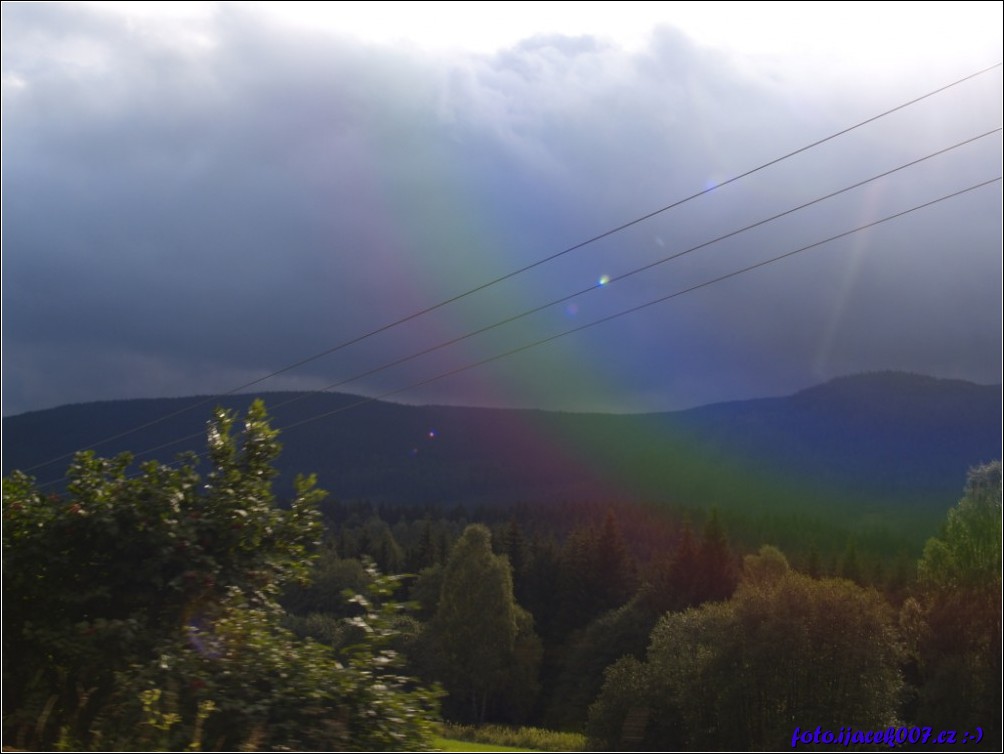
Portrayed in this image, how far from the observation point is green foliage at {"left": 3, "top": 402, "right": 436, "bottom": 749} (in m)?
6.03

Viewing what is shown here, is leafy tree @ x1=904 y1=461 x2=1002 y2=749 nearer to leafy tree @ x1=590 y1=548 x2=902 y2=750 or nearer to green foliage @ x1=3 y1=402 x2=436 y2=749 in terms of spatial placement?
leafy tree @ x1=590 y1=548 x2=902 y2=750

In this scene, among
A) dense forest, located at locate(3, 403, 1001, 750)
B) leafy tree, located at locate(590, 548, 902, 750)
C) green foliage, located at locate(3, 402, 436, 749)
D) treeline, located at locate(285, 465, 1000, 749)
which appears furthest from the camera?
treeline, located at locate(285, 465, 1000, 749)

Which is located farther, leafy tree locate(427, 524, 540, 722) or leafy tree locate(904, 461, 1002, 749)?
leafy tree locate(427, 524, 540, 722)

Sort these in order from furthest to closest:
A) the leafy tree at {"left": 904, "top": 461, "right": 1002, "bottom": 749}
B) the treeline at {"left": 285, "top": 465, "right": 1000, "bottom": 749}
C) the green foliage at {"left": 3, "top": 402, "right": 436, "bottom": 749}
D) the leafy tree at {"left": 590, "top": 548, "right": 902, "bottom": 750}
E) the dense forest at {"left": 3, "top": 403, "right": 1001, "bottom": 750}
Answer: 1. the leafy tree at {"left": 904, "top": 461, "right": 1002, "bottom": 749}
2. the treeline at {"left": 285, "top": 465, "right": 1000, "bottom": 749}
3. the leafy tree at {"left": 590, "top": 548, "right": 902, "bottom": 750}
4. the dense forest at {"left": 3, "top": 403, "right": 1001, "bottom": 750}
5. the green foliage at {"left": 3, "top": 402, "right": 436, "bottom": 749}

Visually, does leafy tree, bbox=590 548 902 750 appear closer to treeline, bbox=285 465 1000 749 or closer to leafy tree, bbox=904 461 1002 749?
treeline, bbox=285 465 1000 749

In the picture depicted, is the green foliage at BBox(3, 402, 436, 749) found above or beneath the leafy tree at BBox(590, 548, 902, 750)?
above

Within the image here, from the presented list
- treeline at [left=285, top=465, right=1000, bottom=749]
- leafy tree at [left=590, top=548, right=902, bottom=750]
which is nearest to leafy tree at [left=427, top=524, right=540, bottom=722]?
treeline at [left=285, top=465, right=1000, bottom=749]

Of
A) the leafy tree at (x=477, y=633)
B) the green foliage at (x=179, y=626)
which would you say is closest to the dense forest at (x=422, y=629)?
the green foliage at (x=179, y=626)

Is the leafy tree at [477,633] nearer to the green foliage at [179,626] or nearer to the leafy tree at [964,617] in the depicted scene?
the leafy tree at [964,617]

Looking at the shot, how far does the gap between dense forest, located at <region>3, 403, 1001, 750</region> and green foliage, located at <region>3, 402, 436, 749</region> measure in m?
0.02

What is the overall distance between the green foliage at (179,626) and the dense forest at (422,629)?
19 millimetres

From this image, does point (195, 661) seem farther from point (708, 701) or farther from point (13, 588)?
point (708, 701)

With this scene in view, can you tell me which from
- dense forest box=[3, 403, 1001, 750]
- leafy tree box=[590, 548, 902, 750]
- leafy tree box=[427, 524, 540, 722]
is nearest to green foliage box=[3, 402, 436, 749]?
dense forest box=[3, 403, 1001, 750]

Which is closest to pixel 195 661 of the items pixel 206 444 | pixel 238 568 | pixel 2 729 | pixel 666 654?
pixel 238 568
